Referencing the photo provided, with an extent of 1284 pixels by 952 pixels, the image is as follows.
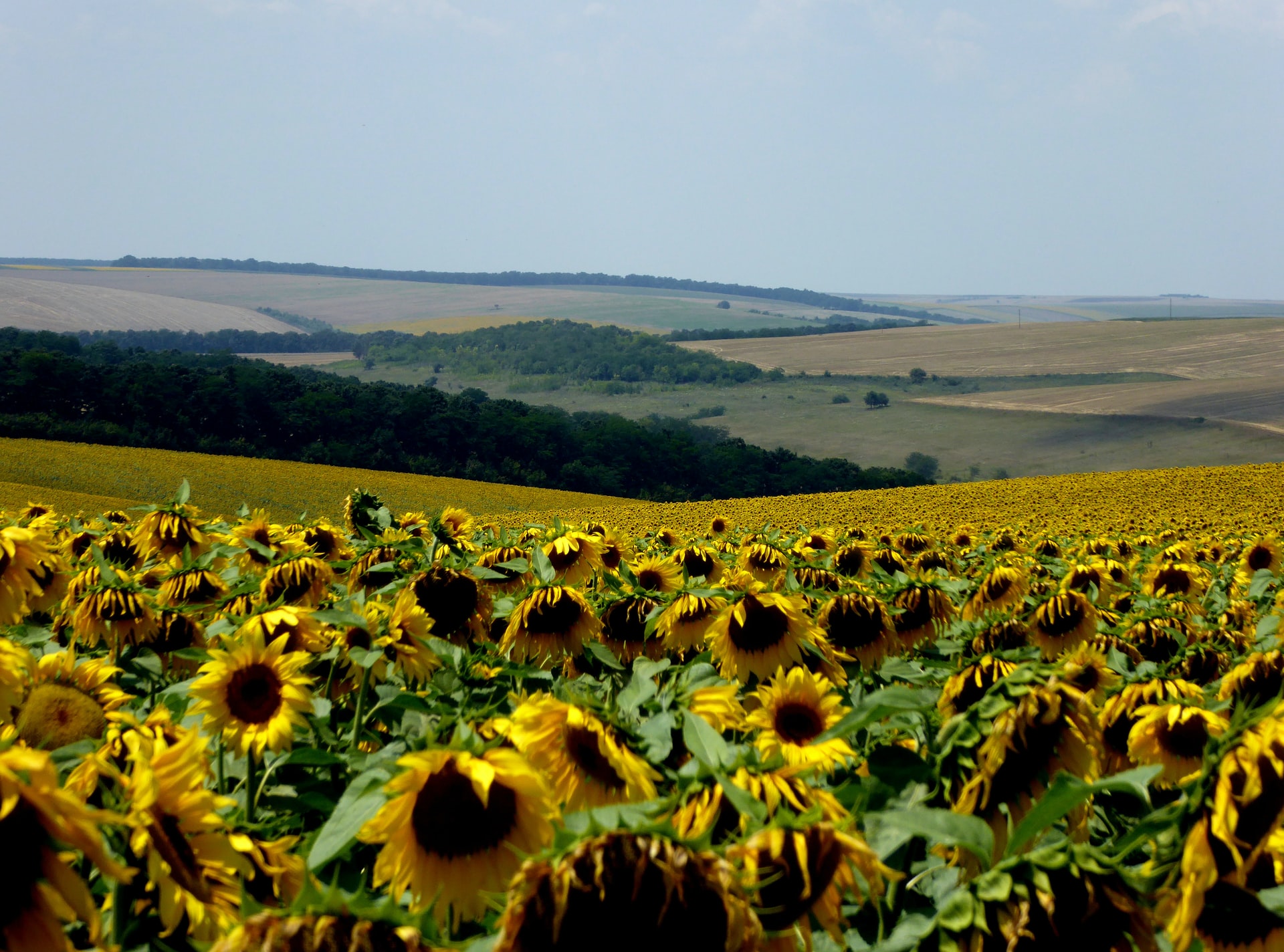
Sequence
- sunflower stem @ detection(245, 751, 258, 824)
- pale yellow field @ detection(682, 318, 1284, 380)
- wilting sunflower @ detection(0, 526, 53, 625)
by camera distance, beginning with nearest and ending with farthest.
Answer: sunflower stem @ detection(245, 751, 258, 824)
wilting sunflower @ detection(0, 526, 53, 625)
pale yellow field @ detection(682, 318, 1284, 380)

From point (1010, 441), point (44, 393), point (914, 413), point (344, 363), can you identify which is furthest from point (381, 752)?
point (344, 363)

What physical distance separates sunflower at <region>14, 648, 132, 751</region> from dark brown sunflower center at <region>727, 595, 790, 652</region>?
1.56 meters

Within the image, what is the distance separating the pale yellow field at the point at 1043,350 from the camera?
302 ft

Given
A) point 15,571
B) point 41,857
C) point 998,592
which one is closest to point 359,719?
point 41,857

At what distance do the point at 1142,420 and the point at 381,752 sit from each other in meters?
76.2

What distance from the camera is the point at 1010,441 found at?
71.2 m

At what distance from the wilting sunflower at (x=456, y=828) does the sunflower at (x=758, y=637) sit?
4.90 feet

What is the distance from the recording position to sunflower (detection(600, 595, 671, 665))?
3.35 meters

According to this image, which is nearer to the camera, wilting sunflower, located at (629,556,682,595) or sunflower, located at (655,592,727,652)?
sunflower, located at (655,592,727,652)

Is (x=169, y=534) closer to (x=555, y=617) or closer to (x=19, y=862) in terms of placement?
(x=555, y=617)

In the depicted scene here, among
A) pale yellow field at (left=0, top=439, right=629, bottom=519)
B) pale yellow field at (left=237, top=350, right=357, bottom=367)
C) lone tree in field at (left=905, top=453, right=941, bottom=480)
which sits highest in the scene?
pale yellow field at (left=237, top=350, right=357, bottom=367)

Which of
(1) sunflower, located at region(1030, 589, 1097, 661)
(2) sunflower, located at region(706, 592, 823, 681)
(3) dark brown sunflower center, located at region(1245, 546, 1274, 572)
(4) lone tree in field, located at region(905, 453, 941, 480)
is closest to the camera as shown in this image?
(2) sunflower, located at region(706, 592, 823, 681)

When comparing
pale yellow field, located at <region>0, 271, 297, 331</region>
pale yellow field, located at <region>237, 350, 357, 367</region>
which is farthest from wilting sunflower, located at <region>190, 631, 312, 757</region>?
pale yellow field, located at <region>0, 271, 297, 331</region>

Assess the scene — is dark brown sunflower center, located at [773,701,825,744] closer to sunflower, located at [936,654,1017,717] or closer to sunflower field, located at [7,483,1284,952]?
sunflower field, located at [7,483,1284,952]
